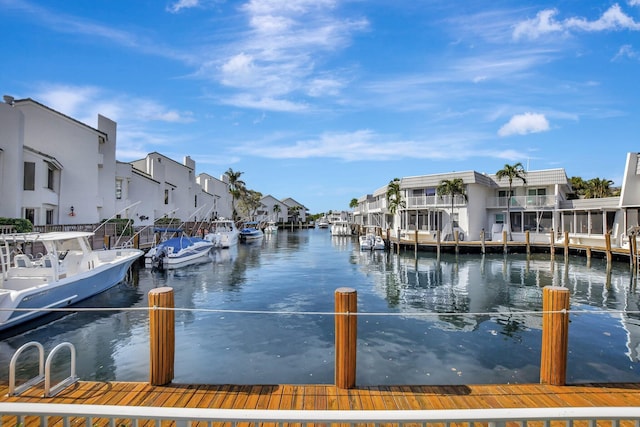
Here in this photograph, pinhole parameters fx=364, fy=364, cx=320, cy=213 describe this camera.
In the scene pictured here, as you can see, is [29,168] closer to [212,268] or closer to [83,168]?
[83,168]

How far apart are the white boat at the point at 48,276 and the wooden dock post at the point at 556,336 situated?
35.6 ft

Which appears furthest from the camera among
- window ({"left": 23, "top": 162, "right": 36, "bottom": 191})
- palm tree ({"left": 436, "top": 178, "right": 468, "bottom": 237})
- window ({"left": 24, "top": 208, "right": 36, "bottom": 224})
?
palm tree ({"left": 436, "top": 178, "right": 468, "bottom": 237})

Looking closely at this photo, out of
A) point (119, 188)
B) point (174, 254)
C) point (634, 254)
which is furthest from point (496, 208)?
point (119, 188)

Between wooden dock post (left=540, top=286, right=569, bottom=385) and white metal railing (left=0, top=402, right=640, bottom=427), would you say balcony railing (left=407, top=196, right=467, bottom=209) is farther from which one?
white metal railing (left=0, top=402, right=640, bottom=427)

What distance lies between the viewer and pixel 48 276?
39.6 ft

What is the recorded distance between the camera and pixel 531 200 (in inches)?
1545

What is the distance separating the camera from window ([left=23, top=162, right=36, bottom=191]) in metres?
22.8

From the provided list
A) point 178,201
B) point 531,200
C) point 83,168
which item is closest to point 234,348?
point 83,168

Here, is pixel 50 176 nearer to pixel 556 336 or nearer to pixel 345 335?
pixel 345 335

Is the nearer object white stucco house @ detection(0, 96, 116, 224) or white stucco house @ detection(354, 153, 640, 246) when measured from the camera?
white stucco house @ detection(0, 96, 116, 224)

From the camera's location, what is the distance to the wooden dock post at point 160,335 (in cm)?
516

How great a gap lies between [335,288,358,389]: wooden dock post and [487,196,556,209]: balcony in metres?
40.5

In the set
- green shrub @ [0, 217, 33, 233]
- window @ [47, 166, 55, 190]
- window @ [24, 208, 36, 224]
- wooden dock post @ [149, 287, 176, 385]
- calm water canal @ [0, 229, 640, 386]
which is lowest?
calm water canal @ [0, 229, 640, 386]

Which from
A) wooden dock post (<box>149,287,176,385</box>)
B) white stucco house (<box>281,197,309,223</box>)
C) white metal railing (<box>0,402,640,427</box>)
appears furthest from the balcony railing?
white stucco house (<box>281,197,309,223</box>)
